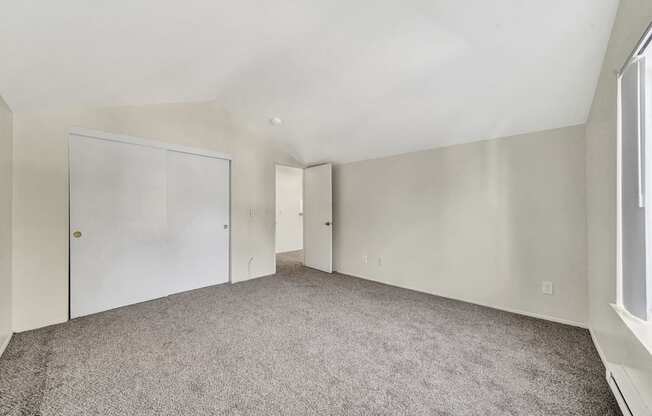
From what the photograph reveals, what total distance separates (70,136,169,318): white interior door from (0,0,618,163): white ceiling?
0.59 m

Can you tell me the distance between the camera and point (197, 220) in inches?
141

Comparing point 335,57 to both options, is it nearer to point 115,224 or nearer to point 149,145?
point 149,145

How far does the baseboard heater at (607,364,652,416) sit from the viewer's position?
4.00 feet

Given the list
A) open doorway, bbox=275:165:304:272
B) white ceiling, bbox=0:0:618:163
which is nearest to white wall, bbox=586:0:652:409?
white ceiling, bbox=0:0:618:163

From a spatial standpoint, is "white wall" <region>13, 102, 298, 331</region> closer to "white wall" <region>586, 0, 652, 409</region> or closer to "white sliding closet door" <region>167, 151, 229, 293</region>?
"white sliding closet door" <region>167, 151, 229, 293</region>

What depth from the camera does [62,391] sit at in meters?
1.58

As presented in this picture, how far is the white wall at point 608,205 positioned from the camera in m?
1.30

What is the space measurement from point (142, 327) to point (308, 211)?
9.92 ft

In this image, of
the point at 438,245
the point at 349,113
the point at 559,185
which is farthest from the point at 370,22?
the point at 438,245

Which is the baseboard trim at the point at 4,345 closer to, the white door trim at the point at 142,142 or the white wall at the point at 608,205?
the white door trim at the point at 142,142

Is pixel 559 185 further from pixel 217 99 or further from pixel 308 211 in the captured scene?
pixel 217 99

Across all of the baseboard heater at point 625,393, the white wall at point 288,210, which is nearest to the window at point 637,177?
the baseboard heater at point 625,393

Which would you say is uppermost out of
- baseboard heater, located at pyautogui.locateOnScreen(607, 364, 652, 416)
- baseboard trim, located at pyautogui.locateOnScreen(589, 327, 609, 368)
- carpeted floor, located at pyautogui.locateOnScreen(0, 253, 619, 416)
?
baseboard heater, located at pyautogui.locateOnScreen(607, 364, 652, 416)

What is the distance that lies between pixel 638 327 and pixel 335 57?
259 cm
